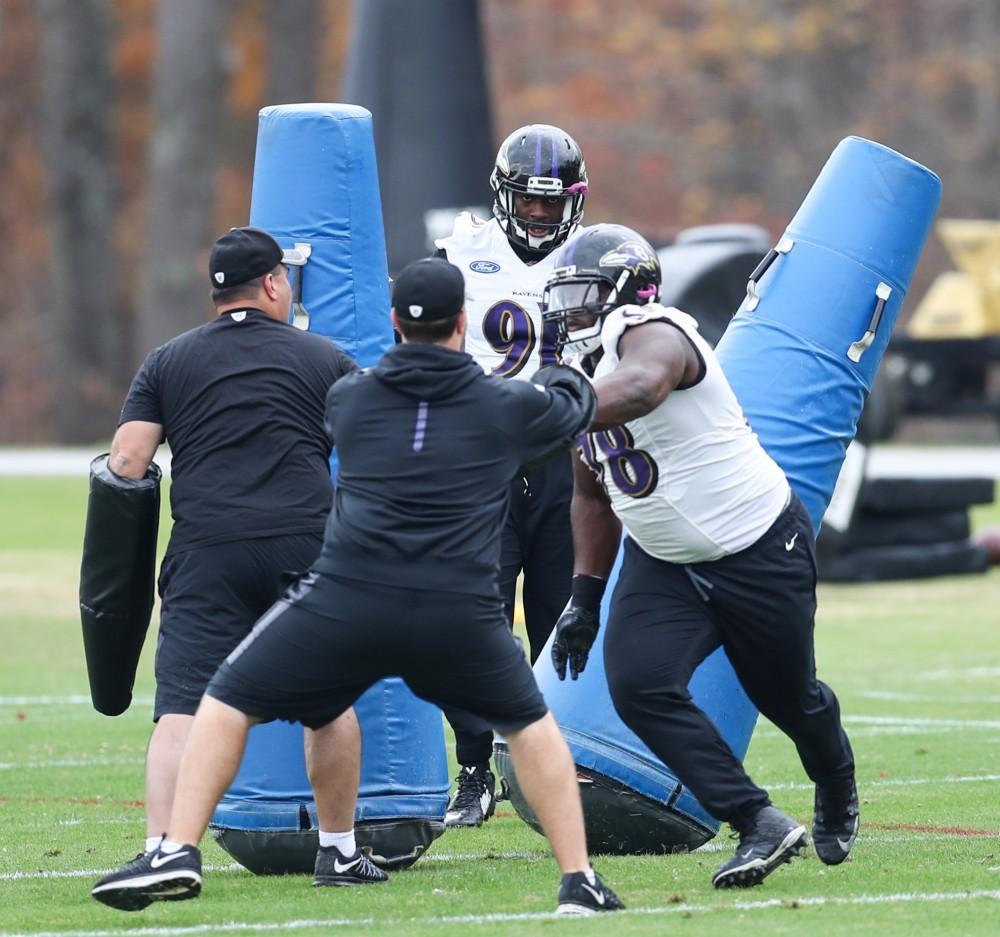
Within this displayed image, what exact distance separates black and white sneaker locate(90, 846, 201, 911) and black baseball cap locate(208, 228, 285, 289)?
1.61 meters

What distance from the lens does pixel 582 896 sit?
5.25 metres

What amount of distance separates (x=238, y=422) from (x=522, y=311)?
1.58 meters

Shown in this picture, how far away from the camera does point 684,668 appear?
19.1ft

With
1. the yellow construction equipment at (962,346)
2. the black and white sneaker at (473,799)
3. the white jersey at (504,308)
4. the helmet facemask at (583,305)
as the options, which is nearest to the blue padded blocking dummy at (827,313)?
the white jersey at (504,308)

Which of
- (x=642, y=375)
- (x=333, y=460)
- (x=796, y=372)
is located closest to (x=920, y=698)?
(x=796, y=372)

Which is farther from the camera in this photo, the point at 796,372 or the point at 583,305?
the point at 796,372

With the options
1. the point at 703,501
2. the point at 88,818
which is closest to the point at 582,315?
the point at 703,501

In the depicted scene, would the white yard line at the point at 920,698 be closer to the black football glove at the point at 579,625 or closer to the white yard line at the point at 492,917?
the black football glove at the point at 579,625

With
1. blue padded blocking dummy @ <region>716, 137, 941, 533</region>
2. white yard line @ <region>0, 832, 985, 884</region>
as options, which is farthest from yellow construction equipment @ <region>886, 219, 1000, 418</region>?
white yard line @ <region>0, 832, 985, 884</region>

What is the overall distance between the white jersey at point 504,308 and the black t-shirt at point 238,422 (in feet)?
4.38

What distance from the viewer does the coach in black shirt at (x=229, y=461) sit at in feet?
19.1

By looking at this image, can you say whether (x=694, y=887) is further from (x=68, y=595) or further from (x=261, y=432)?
(x=68, y=595)

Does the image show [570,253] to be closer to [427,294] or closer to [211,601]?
[427,294]

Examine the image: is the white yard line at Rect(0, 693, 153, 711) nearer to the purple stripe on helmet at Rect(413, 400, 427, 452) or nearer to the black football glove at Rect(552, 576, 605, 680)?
the black football glove at Rect(552, 576, 605, 680)
